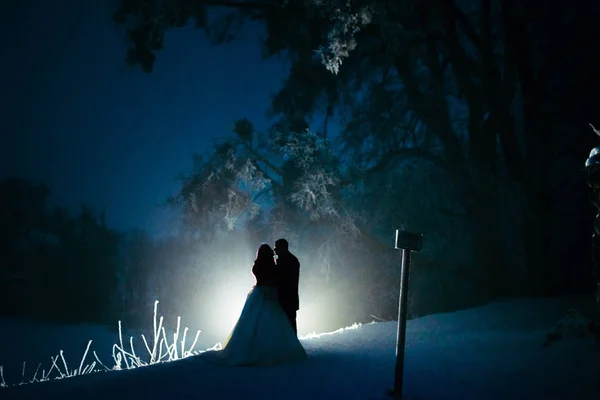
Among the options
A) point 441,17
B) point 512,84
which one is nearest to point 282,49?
point 441,17

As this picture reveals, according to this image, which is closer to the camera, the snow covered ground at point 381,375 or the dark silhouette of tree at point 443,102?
the snow covered ground at point 381,375

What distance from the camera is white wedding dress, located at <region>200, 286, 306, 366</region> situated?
596cm

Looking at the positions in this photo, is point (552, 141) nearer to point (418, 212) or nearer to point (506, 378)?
point (418, 212)

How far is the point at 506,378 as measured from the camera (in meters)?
5.25

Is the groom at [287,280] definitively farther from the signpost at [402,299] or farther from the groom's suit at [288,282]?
the signpost at [402,299]

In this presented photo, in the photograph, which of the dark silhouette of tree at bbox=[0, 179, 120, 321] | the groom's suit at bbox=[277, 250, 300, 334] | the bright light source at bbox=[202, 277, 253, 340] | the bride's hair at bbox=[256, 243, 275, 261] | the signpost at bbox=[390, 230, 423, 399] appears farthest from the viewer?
the dark silhouette of tree at bbox=[0, 179, 120, 321]

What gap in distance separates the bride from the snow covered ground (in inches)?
10.8

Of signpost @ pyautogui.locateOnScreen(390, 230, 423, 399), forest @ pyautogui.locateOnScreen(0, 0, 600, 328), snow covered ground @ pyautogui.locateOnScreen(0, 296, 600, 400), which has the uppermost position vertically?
forest @ pyautogui.locateOnScreen(0, 0, 600, 328)

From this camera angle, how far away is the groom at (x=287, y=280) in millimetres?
6789

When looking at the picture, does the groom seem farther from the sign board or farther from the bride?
the sign board

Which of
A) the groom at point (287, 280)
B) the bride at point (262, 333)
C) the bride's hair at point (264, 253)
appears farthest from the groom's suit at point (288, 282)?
the bride's hair at point (264, 253)

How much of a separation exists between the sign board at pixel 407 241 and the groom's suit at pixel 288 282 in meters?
2.52

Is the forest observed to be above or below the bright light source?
above

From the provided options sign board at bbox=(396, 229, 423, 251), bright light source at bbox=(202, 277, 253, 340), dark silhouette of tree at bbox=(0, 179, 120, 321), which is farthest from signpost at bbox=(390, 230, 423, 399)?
dark silhouette of tree at bbox=(0, 179, 120, 321)
